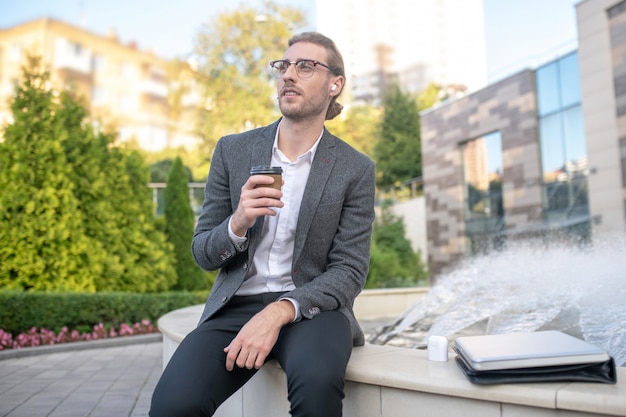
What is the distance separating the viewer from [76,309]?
25.5ft

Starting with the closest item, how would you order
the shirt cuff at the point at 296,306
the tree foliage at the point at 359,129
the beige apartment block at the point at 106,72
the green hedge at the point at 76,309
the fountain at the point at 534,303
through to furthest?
the shirt cuff at the point at 296,306 < the fountain at the point at 534,303 < the green hedge at the point at 76,309 < the tree foliage at the point at 359,129 < the beige apartment block at the point at 106,72

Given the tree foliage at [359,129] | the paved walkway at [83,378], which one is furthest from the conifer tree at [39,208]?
the tree foliage at [359,129]

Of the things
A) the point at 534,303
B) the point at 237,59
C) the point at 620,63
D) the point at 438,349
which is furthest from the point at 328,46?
the point at 237,59

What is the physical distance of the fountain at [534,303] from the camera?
3613 millimetres

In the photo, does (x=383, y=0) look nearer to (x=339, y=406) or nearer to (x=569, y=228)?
(x=569, y=228)

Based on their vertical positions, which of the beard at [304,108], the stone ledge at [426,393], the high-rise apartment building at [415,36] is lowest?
the stone ledge at [426,393]

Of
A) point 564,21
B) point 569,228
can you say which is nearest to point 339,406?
point 569,228

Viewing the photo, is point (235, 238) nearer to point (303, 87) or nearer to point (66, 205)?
point (303, 87)

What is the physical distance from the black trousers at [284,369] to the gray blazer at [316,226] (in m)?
0.14

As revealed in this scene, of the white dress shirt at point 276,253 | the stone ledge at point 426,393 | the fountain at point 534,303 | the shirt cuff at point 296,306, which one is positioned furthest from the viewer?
the fountain at point 534,303

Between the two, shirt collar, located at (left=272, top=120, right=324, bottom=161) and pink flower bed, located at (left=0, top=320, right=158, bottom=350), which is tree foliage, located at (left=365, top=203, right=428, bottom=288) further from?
shirt collar, located at (left=272, top=120, right=324, bottom=161)

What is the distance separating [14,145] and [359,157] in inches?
300

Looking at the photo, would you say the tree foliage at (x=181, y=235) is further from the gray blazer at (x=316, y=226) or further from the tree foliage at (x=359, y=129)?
the tree foliage at (x=359, y=129)

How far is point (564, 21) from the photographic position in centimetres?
1817
